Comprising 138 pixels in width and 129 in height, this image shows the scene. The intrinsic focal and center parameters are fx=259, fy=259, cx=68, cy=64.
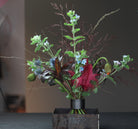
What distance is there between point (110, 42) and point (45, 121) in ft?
5.20

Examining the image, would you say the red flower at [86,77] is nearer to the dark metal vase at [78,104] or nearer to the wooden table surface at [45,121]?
the dark metal vase at [78,104]

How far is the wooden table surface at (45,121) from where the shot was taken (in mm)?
1335

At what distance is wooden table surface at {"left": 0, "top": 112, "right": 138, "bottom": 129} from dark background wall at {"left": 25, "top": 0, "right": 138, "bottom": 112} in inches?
46.3

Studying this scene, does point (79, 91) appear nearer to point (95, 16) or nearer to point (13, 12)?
point (95, 16)

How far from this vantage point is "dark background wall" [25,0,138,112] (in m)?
2.81

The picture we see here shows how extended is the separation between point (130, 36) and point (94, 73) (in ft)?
5.96

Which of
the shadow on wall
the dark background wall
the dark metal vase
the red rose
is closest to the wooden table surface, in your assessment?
the dark metal vase

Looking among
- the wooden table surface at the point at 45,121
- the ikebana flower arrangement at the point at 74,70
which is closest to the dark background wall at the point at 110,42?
the wooden table surface at the point at 45,121

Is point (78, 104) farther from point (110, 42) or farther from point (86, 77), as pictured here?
point (110, 42)

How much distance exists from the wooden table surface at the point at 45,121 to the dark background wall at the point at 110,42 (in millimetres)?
1177

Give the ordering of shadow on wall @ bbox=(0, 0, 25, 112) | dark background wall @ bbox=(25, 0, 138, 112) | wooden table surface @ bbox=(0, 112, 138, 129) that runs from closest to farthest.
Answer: wooden table surface @ bbox=(0, 112, 138, 129)
dark background wall @ bbox=(25, 0, 138, 112)
shadow on wall @ bbox=(0, 0, 25, 112)

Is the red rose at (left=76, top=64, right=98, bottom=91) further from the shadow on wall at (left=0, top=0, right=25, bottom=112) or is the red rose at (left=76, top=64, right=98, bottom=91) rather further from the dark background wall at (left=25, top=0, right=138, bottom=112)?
the shadow on wall at (left=0, top=0, right=25, bottom=112)

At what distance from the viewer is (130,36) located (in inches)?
111

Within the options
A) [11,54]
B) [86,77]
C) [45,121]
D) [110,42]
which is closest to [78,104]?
[86,77]
